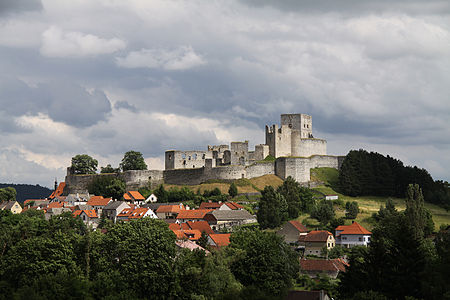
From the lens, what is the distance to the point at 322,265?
66875 millimetres

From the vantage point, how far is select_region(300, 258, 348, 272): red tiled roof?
66.1 metres

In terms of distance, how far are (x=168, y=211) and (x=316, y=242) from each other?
27.0 m

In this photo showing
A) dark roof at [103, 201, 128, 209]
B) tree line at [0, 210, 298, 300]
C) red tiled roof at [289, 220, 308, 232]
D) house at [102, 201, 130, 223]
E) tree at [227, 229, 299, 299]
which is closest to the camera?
tree line at [0, 210, 298, 300]

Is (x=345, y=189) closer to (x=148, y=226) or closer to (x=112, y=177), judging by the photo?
(x=112, y=177)

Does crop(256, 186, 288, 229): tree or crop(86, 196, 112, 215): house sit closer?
crop(256, 186, 288, 229): tree

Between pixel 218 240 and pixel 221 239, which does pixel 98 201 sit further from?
pixel 218 240

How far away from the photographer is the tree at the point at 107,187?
365ft

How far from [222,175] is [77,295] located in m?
62.9

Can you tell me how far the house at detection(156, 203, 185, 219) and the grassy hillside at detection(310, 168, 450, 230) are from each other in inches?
729

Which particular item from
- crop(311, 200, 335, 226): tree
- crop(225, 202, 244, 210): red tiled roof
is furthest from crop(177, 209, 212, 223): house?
crop(311, 200, 335, 226): tree

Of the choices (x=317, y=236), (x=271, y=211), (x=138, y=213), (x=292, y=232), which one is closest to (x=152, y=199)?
(x=138, y=213)

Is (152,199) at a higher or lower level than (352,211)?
higher

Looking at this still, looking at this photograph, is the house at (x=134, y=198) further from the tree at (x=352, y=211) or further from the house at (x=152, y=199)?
the tree at (x=352, y=211)

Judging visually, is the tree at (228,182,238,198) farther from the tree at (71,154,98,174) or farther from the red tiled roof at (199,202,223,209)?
the tree at (71,154,98,174)
